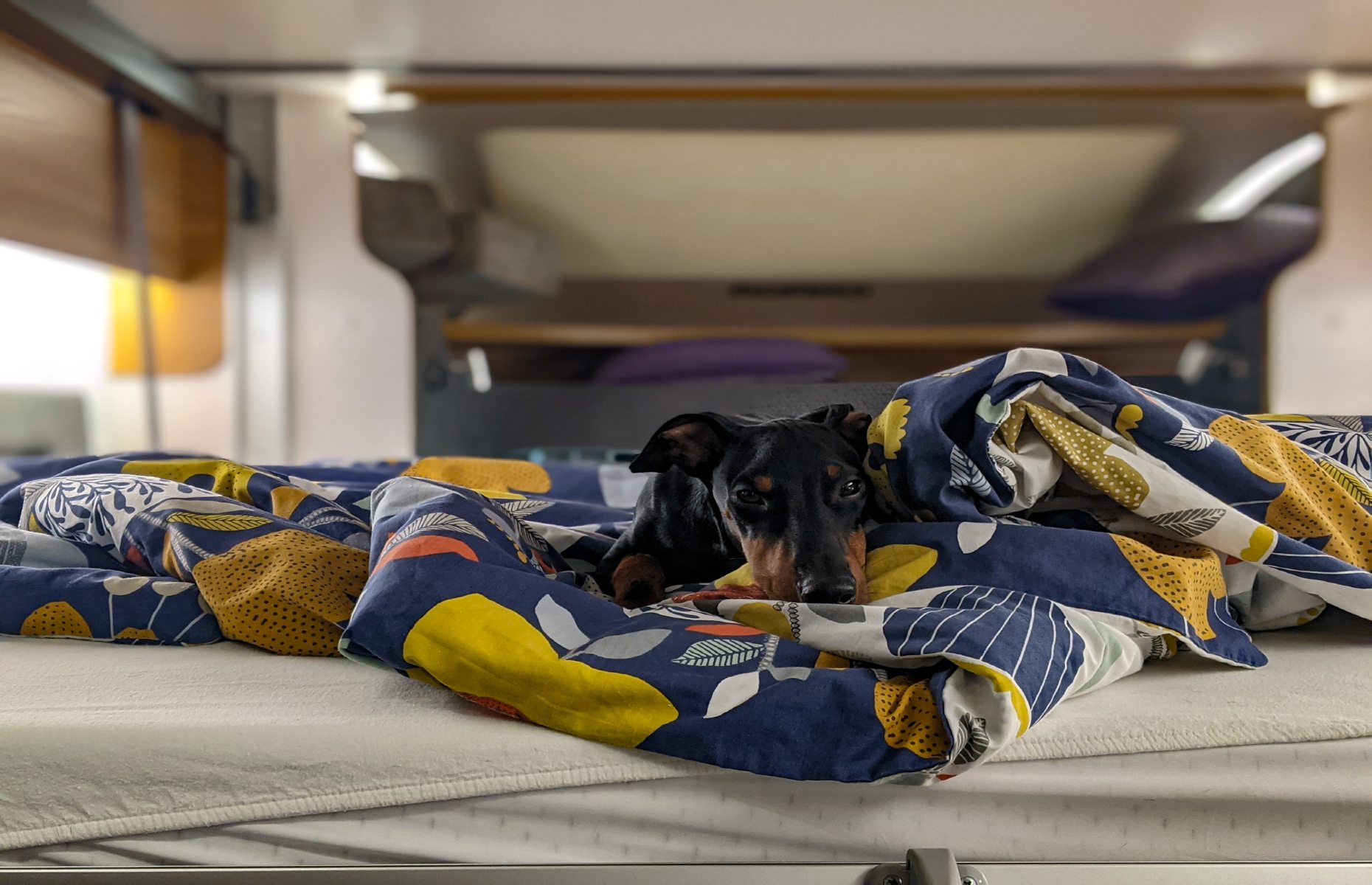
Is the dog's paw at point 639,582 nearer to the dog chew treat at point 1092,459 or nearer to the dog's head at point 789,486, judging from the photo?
the dog's head at point 789,486

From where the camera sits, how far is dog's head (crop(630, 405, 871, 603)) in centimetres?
61

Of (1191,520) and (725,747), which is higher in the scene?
(1191,520)

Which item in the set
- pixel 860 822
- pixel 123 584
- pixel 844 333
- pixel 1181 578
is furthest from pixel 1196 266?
pixel 123 584

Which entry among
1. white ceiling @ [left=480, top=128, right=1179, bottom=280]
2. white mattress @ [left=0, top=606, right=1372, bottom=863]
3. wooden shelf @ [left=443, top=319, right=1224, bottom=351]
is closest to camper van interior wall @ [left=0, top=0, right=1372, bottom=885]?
white mattress @ [left=0, top=606, right=1372, bottom=863]

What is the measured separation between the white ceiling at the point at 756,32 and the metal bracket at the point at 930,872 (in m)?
2.08

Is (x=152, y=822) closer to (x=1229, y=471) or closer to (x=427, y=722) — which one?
(x=427, y=722)

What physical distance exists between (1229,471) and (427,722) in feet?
1.78

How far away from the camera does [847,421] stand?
70 cm

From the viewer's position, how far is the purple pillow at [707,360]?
2.42m

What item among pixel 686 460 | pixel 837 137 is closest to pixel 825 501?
pixel 686 460

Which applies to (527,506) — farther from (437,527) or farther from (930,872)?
(930,872)

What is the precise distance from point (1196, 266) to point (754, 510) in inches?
92.2

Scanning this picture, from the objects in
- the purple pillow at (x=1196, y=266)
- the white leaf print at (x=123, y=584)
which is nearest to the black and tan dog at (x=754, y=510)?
the white leaf print at (x=123, y=584)

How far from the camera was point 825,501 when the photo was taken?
2.17 feet
